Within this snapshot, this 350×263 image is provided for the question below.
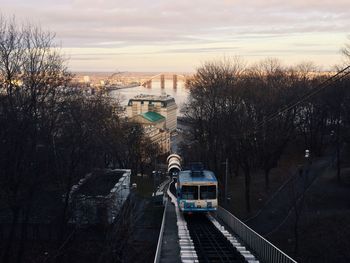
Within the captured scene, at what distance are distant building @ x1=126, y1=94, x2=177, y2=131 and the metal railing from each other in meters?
131

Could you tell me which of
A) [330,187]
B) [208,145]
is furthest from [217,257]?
[208,145]

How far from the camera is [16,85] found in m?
17.2

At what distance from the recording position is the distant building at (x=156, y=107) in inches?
5950

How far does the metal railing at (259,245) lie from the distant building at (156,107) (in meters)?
131

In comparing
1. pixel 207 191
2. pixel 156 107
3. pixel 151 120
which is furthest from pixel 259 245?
pixel 156 107

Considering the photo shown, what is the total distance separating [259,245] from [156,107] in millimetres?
137826

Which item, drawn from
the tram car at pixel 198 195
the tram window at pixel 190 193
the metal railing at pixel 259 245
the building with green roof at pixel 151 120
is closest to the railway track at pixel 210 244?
the metal railing at pixel 259 245

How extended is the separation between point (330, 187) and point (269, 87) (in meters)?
20.8

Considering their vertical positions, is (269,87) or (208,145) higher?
(269,87)

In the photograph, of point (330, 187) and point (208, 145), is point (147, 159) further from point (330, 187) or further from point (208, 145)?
point (330, 187)

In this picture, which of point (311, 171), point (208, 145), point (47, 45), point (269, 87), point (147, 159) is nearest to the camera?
point (47, 45)

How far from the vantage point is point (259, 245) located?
1430 centimetres

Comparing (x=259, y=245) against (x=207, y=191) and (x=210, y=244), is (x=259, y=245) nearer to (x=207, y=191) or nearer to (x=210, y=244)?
(x=210, y=244)

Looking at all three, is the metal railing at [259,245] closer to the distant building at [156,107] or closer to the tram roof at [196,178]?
the tram roof at [196,178]
